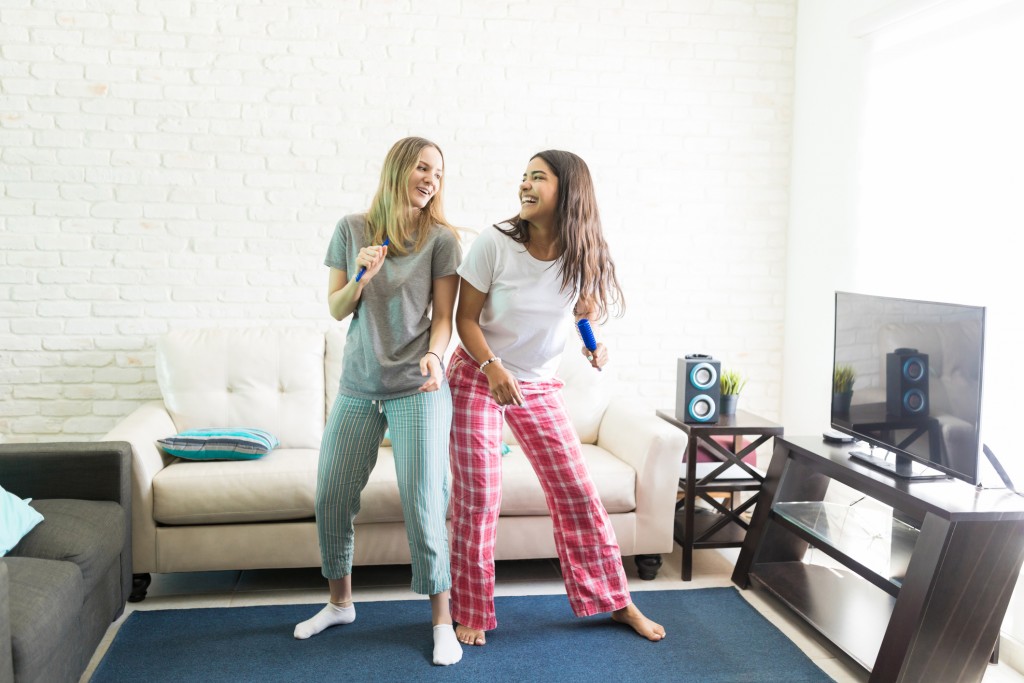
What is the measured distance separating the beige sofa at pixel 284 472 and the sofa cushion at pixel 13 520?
0.47m

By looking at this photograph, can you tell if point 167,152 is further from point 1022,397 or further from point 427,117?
point 1022,397

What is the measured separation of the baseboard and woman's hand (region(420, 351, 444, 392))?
1797 mm

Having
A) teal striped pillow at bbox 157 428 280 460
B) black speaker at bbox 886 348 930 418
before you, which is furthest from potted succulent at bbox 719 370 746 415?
teal striped pillow at bbox 157 428 280 460

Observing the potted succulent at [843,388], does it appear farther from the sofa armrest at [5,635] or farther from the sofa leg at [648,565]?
the sofa armrest at [5,635]

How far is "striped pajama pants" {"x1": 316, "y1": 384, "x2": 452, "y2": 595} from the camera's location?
222cm

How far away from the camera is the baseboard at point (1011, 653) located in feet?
7.57

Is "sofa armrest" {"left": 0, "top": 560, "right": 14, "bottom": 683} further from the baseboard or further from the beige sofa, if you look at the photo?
the baseboard

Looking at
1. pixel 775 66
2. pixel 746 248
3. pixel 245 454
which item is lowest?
pixel 245 454

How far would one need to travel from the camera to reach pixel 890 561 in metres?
2.40

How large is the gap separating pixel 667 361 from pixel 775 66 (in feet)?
4.76

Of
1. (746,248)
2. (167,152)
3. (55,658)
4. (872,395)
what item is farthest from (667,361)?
(55,658)

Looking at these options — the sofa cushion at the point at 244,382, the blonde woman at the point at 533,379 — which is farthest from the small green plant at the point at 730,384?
the sofa cushion at the point at 244,382

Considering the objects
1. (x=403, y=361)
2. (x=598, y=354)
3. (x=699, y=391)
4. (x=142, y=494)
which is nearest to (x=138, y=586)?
(x=142, y=494)

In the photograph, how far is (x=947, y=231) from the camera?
284 cm
